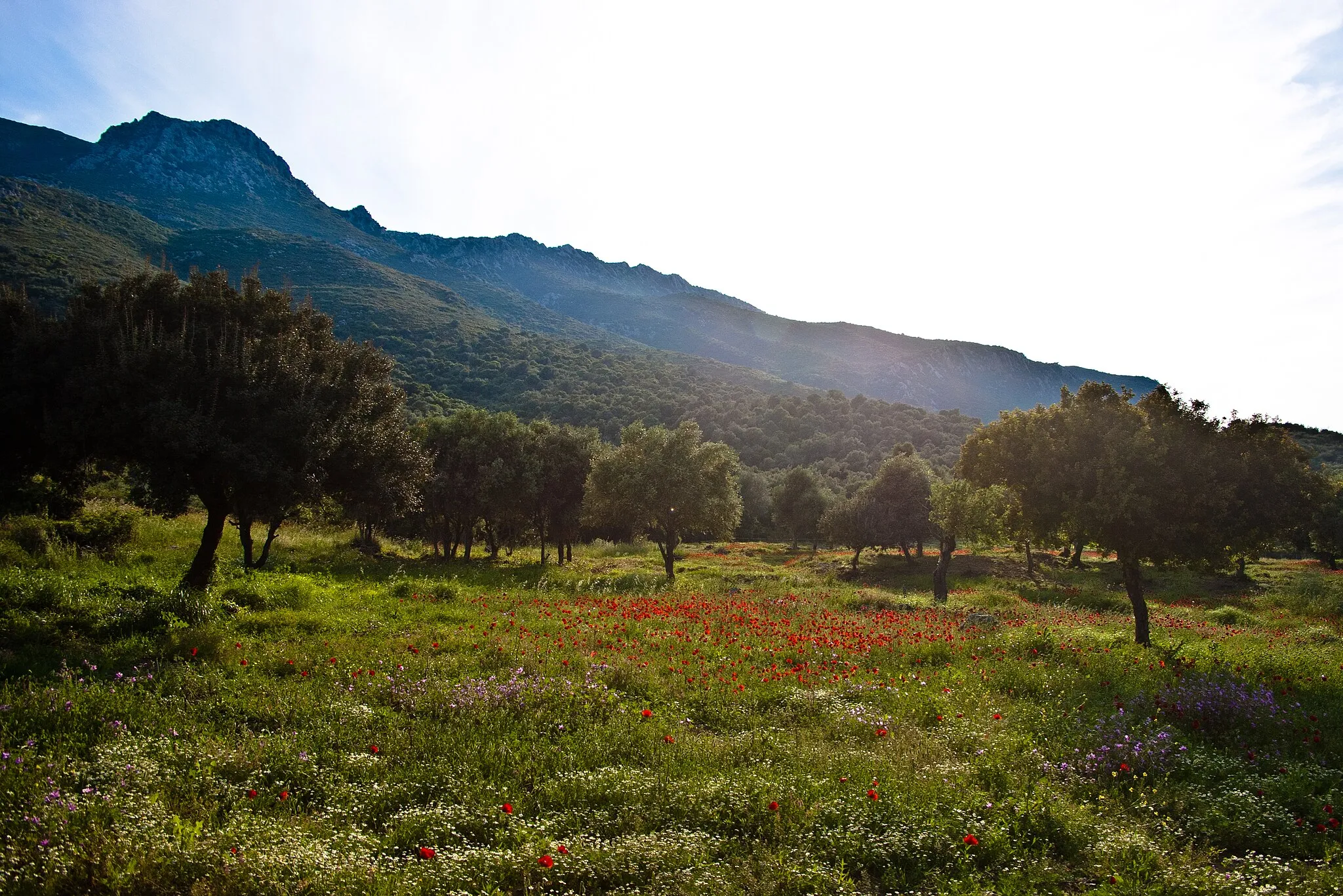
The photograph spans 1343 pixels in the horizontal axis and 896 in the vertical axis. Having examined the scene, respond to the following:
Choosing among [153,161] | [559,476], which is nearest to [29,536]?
[559,476]

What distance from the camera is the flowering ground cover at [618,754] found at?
516 cm

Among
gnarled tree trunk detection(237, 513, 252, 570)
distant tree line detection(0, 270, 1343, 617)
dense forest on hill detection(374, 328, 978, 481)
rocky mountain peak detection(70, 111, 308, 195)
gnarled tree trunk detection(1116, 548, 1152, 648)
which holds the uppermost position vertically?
rocky mountain peak detection(70, 111, 308, 195)

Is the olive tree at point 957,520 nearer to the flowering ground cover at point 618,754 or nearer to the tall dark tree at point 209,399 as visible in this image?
the flowering ground cover at point 618,754

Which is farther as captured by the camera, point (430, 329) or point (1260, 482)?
point (430, 329)

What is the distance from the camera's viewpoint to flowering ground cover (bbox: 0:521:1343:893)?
5156 mm

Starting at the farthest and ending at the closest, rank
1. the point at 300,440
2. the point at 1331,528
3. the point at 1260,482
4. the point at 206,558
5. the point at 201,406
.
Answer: the point at 1331,528 < the point at 1260,482 < the point at 206,558 < the point at 300,440 < the point at 201,406

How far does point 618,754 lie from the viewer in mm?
7508

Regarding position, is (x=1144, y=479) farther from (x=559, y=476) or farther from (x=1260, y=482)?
(x=559, y=476)

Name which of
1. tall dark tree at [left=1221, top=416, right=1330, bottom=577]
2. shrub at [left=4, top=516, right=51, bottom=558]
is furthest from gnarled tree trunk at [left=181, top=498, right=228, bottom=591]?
tall dark tree at [left=1221, top=416, right=1330, bottom=577]

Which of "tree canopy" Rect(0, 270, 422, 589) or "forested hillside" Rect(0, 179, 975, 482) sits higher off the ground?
"forested hillside" Rect(0, 179, 975, 482)

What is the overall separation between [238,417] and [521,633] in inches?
276

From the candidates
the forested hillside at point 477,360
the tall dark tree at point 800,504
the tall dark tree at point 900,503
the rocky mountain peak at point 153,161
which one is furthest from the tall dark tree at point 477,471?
the rocky mountain peak at point 153,161

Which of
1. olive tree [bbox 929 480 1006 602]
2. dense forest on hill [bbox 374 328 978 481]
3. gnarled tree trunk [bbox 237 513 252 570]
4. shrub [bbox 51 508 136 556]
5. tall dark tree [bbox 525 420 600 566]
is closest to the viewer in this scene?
shrub [bbox 51 508 136 556]

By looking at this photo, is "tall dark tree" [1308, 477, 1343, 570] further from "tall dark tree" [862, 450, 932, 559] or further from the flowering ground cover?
the flowering ground cover
